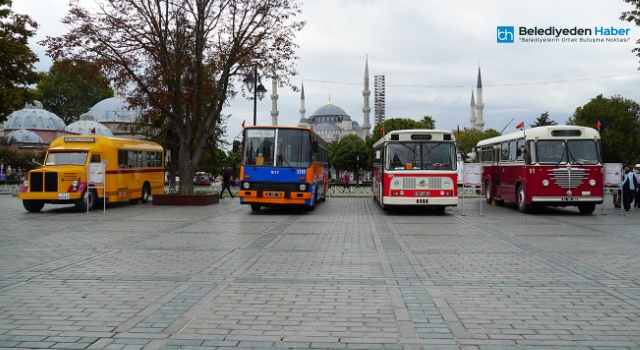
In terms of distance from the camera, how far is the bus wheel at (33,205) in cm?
1912

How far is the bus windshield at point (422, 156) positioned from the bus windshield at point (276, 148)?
286cm

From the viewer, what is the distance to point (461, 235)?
40.2ft

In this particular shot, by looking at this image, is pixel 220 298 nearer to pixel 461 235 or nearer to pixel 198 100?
pixel 461 235

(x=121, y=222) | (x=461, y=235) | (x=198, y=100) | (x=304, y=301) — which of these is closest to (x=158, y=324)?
(x=304, y=301)

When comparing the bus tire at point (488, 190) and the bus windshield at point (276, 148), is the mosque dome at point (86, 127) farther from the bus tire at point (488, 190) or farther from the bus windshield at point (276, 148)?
the bus windshield at point (276, 148)

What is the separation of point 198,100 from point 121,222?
390 inches

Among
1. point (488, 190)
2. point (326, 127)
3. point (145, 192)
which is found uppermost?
point (326, 127)

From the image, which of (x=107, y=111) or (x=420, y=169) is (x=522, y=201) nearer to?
(x=420, y=169)

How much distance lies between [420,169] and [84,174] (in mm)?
11681

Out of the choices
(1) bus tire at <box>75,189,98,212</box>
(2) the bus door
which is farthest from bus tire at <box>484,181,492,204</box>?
(1) bus tire at <box>75,189,98,212</box>

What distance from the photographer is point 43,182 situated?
18.9 m

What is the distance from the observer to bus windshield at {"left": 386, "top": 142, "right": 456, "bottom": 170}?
17.6m

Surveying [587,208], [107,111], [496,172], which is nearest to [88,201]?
[496,172]

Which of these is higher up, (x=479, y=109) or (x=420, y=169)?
(x=479, y=109)
